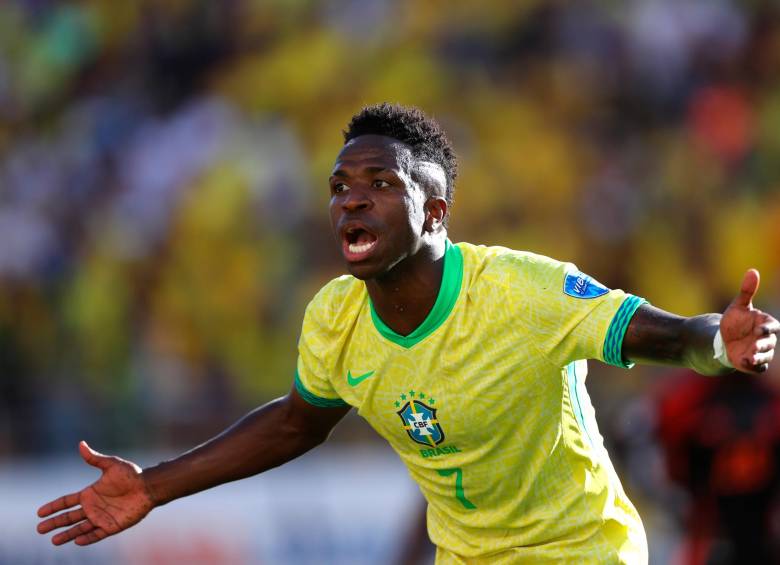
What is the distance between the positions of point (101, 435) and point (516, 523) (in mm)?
6479

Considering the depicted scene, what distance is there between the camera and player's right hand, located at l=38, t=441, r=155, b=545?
4.50m

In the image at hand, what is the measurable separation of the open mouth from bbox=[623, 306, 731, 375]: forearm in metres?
0.85

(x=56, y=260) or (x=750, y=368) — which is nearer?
(x=750, y=368)

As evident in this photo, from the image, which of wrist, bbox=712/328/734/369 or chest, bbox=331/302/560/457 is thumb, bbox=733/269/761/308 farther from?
chest, bbox=331/302/560/457

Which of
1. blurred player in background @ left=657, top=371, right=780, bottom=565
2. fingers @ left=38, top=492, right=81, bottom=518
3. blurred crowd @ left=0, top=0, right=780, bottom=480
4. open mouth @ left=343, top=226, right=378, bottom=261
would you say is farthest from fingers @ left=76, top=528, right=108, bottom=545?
blurred crowd @ left=0, top=0, right=780, bottom=480

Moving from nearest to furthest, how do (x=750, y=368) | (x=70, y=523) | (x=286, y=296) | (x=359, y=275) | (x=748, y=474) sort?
(x=750, y=368), (x=359, y=275), (x=70, y=523), (x=748, y=474), (x=286, y=296)

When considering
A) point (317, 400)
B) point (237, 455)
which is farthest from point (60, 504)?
point (317, 400)

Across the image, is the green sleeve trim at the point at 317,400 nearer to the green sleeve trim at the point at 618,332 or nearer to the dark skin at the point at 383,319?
the dark skin at the point at 383,319

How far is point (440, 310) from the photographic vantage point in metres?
4.09

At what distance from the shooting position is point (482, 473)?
13.6 ft

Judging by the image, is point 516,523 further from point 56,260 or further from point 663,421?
point 56,260

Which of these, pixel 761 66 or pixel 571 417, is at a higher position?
pixel 761 66

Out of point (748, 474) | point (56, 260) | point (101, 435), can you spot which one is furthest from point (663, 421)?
point (56, 260)

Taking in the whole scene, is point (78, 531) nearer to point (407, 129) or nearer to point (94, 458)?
point (94, 458)
